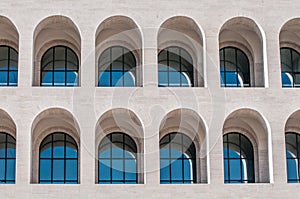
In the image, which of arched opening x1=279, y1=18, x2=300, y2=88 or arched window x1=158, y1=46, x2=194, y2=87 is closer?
arched window x1=158, y1=46, x2=194, y2=87

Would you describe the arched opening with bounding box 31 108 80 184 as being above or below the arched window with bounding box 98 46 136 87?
below

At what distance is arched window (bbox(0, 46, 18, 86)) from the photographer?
102ft

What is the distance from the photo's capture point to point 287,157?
103 ft

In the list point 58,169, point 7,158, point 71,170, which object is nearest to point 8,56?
point 7,158

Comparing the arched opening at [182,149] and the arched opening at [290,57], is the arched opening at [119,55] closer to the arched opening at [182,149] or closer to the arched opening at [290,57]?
the arched opening at [182,149]

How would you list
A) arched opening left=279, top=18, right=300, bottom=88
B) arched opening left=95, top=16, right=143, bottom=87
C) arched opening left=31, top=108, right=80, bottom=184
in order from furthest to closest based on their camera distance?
arched opening left=279, top=18, right=300, bottom=88 → arched opening left=95, top=16, right=143, bottom=87 → arched opening left=31, top=108, right=80, bottom=184

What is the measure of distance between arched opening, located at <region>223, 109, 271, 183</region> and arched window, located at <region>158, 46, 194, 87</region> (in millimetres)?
2541

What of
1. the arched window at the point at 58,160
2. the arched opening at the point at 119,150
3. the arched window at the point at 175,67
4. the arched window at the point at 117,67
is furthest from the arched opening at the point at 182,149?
the arched window at the point at 58,160

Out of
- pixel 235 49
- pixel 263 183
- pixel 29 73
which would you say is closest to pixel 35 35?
pixel 29 73

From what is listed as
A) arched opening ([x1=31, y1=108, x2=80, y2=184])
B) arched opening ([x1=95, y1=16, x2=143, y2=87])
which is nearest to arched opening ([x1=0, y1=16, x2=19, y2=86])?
arched opening ([x1=31, y1=108, x2=80, y2=184])

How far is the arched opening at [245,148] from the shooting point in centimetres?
2978

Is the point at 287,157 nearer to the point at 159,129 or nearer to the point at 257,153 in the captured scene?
the point at 257,153

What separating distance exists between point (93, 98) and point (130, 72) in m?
3.08

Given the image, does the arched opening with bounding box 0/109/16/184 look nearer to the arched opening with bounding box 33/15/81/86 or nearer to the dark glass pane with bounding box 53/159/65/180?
the dark glass pane with bounding box 53/159/65/180
